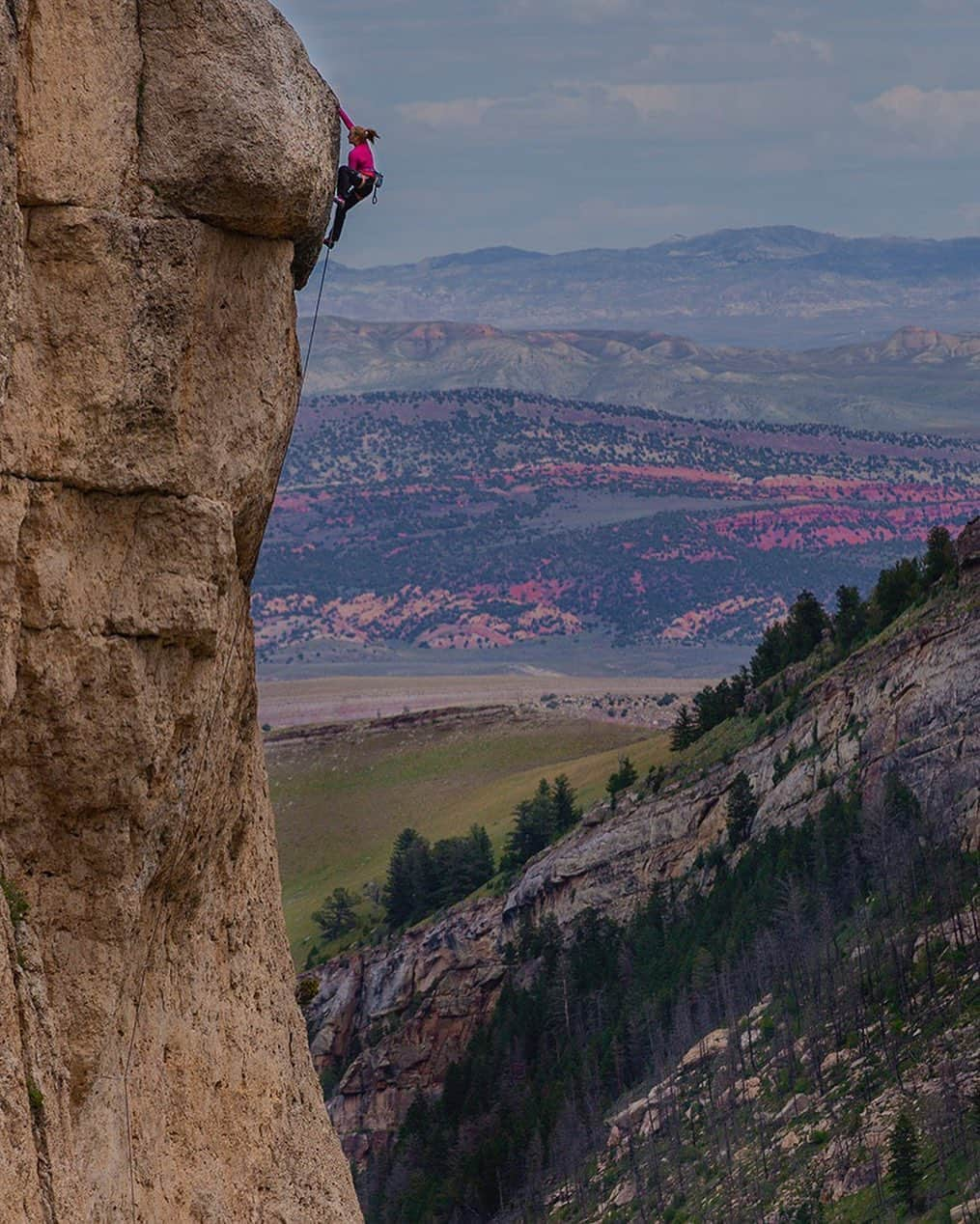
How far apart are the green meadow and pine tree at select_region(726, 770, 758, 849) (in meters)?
30.9

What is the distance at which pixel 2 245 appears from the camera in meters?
13.9

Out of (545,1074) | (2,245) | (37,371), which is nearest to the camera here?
(2,245)

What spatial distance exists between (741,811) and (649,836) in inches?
304

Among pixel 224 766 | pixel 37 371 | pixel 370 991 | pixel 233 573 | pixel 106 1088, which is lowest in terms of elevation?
pixel 370 991

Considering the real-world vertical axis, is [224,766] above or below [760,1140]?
above

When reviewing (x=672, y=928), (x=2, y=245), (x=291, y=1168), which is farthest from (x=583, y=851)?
(x=2, y=245)

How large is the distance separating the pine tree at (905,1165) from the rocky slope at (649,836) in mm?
24700

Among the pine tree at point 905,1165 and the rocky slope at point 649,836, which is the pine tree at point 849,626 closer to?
the rocky slope at point 649,836

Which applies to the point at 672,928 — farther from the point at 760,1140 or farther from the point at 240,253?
the point at 240,253

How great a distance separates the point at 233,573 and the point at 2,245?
3897 mm

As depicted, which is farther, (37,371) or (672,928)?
(672,928)

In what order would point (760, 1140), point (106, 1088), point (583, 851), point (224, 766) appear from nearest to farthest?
point (106, 1088), point (224, 766), point (760, 1140), point (583, 851)

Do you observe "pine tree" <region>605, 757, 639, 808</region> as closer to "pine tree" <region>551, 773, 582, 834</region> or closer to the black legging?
"pine tree" <region>551, 773, 582, 834</region>

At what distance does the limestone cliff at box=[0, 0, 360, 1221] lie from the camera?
48.1 feet
